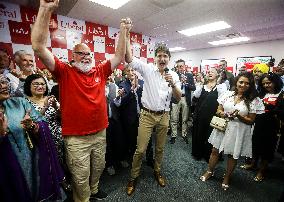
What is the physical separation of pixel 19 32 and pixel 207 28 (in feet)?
17.0

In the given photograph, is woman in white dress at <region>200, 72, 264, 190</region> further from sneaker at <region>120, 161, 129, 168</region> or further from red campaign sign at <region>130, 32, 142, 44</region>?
red campaign sign at <region>130, 32, 142, 44</region>

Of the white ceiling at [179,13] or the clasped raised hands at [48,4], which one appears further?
the white ceiling at [179,13]

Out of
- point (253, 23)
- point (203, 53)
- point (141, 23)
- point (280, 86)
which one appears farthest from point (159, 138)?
point (203, 53)

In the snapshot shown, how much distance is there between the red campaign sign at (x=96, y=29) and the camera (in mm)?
5179

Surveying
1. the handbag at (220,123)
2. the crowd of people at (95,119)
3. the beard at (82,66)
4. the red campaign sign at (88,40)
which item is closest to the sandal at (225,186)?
the crowd of people at (95,119)

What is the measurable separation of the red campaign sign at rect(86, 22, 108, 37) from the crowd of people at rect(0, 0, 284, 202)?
279 centimetres

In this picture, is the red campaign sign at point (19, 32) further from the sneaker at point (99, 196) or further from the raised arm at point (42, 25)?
the sneaker at point (99, 196)

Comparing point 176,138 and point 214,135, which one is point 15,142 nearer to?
point 214,135

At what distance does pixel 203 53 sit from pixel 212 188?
9.76 meters

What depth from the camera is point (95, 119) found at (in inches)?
72.6

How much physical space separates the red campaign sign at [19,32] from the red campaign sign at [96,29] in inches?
57.7

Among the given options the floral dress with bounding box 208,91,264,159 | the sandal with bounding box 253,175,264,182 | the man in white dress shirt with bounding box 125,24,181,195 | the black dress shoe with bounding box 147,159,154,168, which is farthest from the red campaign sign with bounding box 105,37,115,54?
the sandal with bounding box 253,175,264,182

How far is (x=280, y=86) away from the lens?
2824 mm

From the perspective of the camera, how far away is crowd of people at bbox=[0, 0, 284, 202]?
4.99 feet
